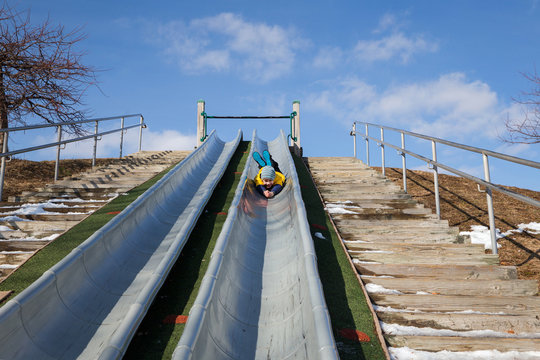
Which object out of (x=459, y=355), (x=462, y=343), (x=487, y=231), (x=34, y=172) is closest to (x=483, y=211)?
(x=487, y=231)

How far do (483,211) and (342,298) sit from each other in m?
7.07

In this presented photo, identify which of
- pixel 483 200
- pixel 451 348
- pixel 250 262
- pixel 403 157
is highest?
pixel 403 157

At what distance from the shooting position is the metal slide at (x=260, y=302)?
2844 millimetres

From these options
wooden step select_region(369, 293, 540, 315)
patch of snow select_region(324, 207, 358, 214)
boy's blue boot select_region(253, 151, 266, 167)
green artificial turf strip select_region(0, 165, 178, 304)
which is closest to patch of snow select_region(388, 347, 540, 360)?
wooden step select_region(369, 293, 540, 315)

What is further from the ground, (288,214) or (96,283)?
(288,214)

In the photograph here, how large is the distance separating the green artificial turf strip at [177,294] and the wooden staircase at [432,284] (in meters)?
1.90

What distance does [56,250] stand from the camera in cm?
488

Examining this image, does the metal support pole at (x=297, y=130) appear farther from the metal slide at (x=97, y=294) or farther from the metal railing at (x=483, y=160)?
the metal slide at (x=97, y=294)

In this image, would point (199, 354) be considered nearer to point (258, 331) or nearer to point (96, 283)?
point (258, 331)

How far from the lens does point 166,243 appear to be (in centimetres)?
526

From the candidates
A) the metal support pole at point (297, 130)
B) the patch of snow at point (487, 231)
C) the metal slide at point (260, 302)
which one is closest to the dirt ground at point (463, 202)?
the patch of snow at point (487, 231)

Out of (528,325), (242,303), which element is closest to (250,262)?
(242,303)

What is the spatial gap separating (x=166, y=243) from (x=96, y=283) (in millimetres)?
1340

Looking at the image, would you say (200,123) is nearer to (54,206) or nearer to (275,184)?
(275,184)
